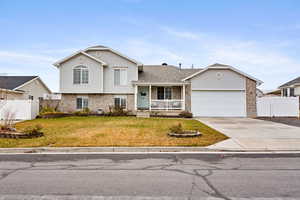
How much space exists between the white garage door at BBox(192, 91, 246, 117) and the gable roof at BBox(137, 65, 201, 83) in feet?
10.2

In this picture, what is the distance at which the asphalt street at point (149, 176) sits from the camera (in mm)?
4016

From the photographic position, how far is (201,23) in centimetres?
1825

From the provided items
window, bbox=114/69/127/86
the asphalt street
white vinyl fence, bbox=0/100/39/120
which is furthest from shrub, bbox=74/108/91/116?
the asphalt street

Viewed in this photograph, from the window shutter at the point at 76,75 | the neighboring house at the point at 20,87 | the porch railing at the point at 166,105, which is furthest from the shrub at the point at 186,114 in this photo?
the neighboring house at the point at 20,87

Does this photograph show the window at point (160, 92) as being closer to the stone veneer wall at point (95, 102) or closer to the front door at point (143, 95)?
the front door at point (143, 95)

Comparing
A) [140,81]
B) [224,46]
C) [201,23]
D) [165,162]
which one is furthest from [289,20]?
[165,162]

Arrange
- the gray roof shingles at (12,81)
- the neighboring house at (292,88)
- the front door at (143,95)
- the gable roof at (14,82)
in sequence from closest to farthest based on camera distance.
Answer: the front door at (143,95) < the gable roof at (14,82) < the gray roof shingles at (12,81) < the neighboring house at (292,88)

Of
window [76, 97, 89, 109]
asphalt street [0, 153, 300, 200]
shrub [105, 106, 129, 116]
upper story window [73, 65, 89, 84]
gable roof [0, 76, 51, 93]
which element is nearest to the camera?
asphalt street [0, 153, 300, 200]

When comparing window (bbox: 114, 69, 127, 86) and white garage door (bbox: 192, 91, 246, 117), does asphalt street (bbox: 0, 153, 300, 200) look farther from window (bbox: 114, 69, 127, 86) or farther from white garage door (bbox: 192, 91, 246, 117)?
window (bbox: 114, 69, 127, 86)

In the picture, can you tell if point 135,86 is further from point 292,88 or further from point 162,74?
point 292,88

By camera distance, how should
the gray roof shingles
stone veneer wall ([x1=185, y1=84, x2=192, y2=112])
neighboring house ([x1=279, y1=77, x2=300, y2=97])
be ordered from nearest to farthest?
stone veneer wall ([x1=185, y1=84, x2=192, y2=112])
the gray roof shingles
neighboring house ([x1=279, y1=77, x2=300, y2=97])

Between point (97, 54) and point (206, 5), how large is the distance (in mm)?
12592

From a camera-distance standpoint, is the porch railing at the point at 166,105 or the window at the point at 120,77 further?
the window at the point at 120,77

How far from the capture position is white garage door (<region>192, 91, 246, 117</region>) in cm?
2158
